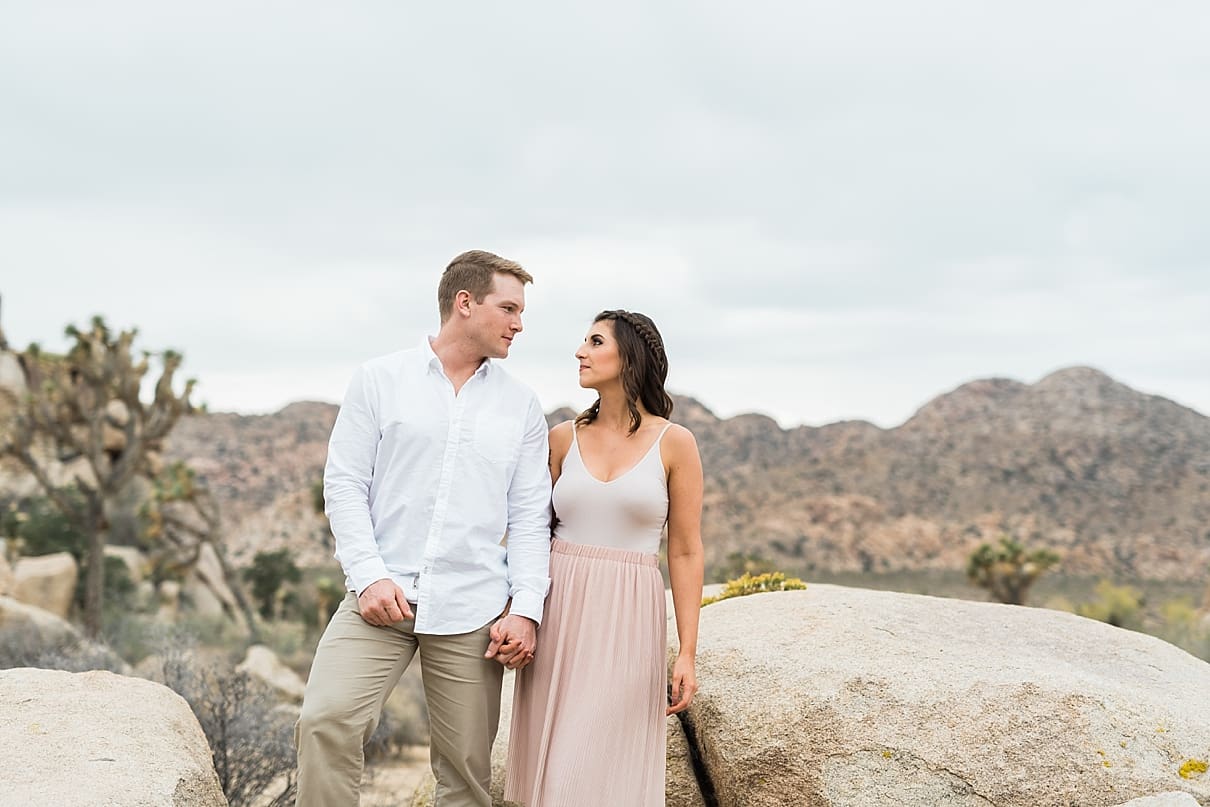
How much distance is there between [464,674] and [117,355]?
58.6ft

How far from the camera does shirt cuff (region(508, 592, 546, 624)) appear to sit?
4.23 metres

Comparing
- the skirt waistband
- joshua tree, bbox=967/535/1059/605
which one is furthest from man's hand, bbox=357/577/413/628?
joshua tree, bbox=967/535/1059/605

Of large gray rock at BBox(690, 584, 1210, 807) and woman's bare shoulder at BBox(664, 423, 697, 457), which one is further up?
woman's bare shoulder at BBox(664, 423, 697, 457)

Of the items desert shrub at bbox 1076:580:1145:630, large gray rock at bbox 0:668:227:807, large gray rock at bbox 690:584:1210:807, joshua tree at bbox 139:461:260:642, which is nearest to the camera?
large gray rock at bbox 0:668:227:807

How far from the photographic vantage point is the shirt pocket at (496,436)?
4355mm

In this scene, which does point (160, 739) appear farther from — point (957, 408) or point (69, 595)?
point (957, 408)

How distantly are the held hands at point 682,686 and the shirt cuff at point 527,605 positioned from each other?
627 millimetres

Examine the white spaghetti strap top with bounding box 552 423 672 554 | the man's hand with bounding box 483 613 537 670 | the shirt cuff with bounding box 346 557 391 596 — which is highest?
the white spaghetti strap top with bounding box 552 423 672 554

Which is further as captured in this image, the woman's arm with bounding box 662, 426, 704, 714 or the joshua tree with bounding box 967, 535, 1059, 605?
the joshua tree with bounding box 967, 535, 1059, 605

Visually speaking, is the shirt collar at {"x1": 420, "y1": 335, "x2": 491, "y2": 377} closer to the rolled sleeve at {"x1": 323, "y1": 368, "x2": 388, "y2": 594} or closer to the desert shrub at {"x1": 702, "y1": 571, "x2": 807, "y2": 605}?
the rolled sleeve at {"x1": 323, "y1": 368, "x2": 388, "y2": 594}

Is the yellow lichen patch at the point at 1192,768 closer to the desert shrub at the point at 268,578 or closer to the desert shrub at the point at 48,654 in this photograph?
the desert shrub at the point at 48,654

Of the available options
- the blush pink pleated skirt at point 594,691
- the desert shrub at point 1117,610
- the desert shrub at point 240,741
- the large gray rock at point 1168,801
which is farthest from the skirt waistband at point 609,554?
the desert shrub at point 1117,610

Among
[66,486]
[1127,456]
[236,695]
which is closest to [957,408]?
[1127,456]

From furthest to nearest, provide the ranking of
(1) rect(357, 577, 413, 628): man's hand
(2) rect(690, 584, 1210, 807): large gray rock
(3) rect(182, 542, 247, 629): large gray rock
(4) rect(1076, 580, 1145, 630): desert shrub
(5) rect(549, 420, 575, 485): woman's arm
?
(3) rect(182, 542, 247, 629): large gray rock → (4) rect(1076, 580, 1145, 630): desert shrub → (5) rect(549, 420, 575, 485): woman's arm → (2) rect(690, 584, 1210, 807): large gray rock → (1) rect(357, 577, 413, 628): man's hand
